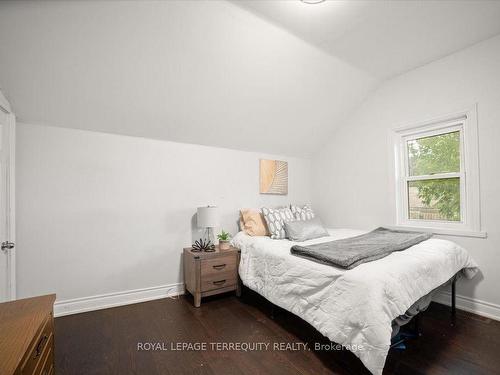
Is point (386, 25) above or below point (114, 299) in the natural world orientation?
above

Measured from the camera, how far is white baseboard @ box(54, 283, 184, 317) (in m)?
2.34

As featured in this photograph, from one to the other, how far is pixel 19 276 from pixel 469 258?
13.7 ft

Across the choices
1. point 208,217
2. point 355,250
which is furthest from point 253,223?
point 355,250

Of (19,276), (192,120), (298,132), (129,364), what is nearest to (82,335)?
(129,364)

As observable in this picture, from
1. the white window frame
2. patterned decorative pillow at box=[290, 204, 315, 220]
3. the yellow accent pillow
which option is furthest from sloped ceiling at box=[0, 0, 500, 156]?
patterned decorative pillow at box=[290, 204, 315, 220]

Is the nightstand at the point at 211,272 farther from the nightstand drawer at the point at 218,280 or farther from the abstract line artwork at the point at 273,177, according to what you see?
the abstract line artwork at the point at 273,177

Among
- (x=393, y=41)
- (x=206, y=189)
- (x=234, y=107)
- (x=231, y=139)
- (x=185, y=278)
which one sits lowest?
(x=185, y=278)

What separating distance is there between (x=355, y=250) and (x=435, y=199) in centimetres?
161

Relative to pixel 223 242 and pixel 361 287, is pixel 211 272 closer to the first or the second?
pixel 223 242

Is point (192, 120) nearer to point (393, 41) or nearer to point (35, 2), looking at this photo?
point (35, 2)

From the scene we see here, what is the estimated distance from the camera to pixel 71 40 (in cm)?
183

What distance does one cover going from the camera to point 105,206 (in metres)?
2.55

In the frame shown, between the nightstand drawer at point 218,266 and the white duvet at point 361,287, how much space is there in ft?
1.38

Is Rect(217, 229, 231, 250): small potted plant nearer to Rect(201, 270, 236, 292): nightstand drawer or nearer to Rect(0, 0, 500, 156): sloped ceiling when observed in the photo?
Rect(201, 270, 236, 292): nightstand drawer
